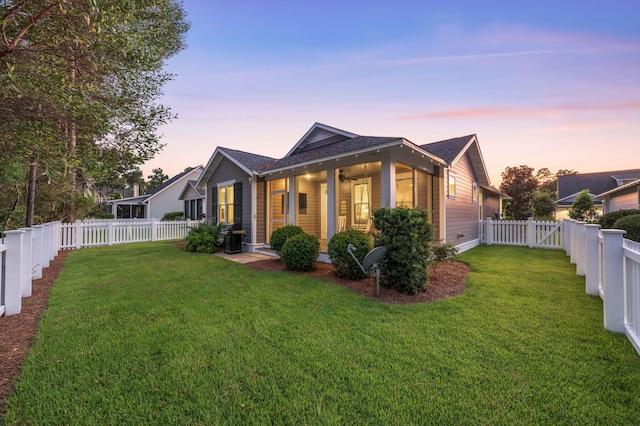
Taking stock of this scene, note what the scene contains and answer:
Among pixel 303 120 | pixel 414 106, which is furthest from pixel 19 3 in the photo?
pixel 414 106

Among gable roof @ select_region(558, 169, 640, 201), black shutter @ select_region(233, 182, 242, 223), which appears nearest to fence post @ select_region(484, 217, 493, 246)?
black shutter @ select_region(233, 182, 242, 223)

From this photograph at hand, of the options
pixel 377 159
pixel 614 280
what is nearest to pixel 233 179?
pixel 377 159

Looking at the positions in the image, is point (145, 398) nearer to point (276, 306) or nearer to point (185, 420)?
point (185, 420)

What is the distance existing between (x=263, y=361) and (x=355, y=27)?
9623 mm

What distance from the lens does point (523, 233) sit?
405 inches

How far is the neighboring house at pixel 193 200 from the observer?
1793 centimetres

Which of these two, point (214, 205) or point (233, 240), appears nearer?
point (233, 240)

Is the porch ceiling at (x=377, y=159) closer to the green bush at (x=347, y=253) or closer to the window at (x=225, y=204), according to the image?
the green bush at (x=347, y=253)

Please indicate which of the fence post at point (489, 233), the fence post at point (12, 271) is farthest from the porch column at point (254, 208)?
the fence post at point (489, 233)

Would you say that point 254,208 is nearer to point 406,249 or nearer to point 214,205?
point 214,205

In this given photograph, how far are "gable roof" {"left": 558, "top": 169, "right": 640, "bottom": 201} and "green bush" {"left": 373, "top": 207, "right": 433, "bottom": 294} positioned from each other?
3227 cm

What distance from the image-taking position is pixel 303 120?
472 inches

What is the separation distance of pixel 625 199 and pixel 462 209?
14.9 metres

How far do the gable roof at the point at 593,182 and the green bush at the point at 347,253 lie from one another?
106ft
